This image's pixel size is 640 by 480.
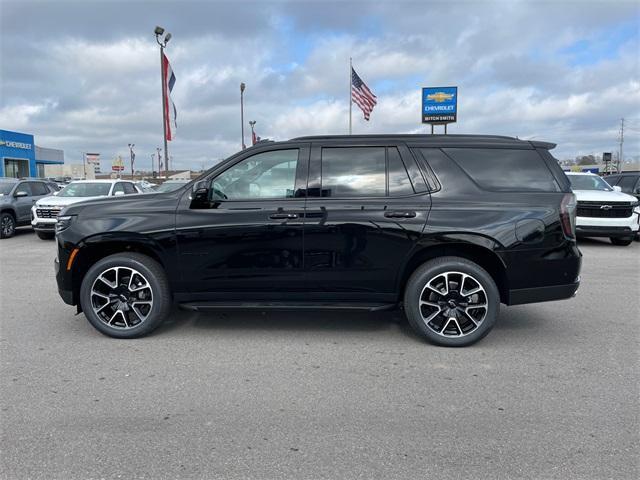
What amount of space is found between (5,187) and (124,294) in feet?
41.4

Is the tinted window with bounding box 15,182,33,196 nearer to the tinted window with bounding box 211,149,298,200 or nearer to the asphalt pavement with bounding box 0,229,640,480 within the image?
the asphalt pavement with bounding box 0,229,640,480

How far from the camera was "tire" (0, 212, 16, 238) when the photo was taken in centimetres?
1354

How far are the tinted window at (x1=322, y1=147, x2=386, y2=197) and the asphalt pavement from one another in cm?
146

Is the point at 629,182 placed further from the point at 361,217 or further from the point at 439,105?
the point at 439,105

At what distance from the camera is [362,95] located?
25.3 meters

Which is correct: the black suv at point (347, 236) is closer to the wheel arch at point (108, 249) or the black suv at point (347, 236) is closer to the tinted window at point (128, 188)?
the wheel arch at point (108, 249)

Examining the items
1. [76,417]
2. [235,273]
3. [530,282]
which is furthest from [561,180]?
[76,417]

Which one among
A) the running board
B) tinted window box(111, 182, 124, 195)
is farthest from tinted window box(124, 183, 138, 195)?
the running board

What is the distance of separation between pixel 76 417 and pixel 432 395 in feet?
8.20

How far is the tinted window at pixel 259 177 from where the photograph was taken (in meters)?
4.64

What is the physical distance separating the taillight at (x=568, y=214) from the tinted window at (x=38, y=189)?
15.4 meters

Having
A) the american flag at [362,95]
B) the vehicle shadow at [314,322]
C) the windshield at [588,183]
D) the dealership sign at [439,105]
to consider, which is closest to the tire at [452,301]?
the vehicle shadow at [314,322]

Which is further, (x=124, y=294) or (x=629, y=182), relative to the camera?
(x=629, y=182)

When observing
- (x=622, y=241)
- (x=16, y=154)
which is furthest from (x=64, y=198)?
(x=16, y=154)
